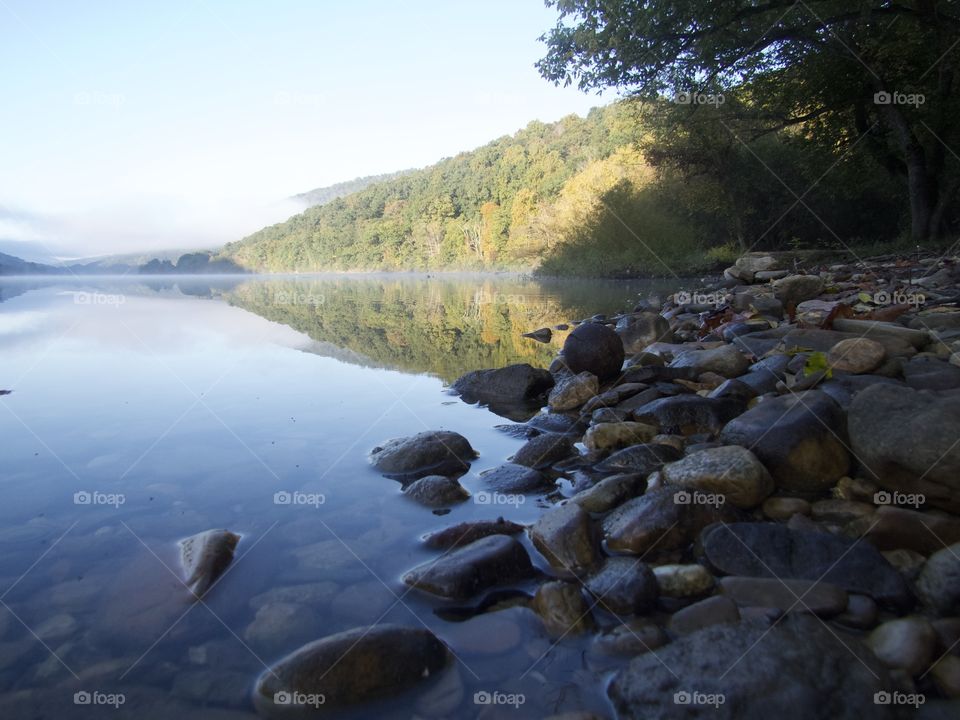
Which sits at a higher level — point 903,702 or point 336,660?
point 336,660

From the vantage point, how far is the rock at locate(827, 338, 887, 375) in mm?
4980

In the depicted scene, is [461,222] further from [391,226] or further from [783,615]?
[783,615]

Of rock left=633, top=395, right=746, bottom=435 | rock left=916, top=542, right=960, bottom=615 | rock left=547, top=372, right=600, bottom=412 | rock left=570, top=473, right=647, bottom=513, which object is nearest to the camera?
rock left=916, top=542, right=960, bottom=615

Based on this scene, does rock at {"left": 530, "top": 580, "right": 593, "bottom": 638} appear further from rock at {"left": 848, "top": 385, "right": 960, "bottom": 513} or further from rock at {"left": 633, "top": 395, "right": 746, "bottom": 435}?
rock at {"left": 633, "top": 395, "right": 746, "bottom": 435}

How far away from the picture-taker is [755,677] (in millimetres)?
2162

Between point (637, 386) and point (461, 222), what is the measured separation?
9043cm

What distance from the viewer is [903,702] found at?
2.12m

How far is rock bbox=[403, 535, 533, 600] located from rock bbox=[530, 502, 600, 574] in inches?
6.2

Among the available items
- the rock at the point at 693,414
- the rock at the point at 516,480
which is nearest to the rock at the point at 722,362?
the rock at the point at 693,414

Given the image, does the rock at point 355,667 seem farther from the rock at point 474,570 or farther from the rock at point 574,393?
the rock at point 574,393

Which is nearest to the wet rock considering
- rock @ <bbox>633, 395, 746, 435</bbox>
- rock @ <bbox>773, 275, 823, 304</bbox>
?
rock @ <bbox>633, 395, 746, 435</bbox>

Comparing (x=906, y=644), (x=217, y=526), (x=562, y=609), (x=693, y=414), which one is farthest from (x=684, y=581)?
(x=217, y=526)

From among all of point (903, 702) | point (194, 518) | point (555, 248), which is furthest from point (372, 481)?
point (555, 248)

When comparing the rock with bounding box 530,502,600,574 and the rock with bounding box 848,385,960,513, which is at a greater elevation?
the rock with bounding box 848,385,960,513
